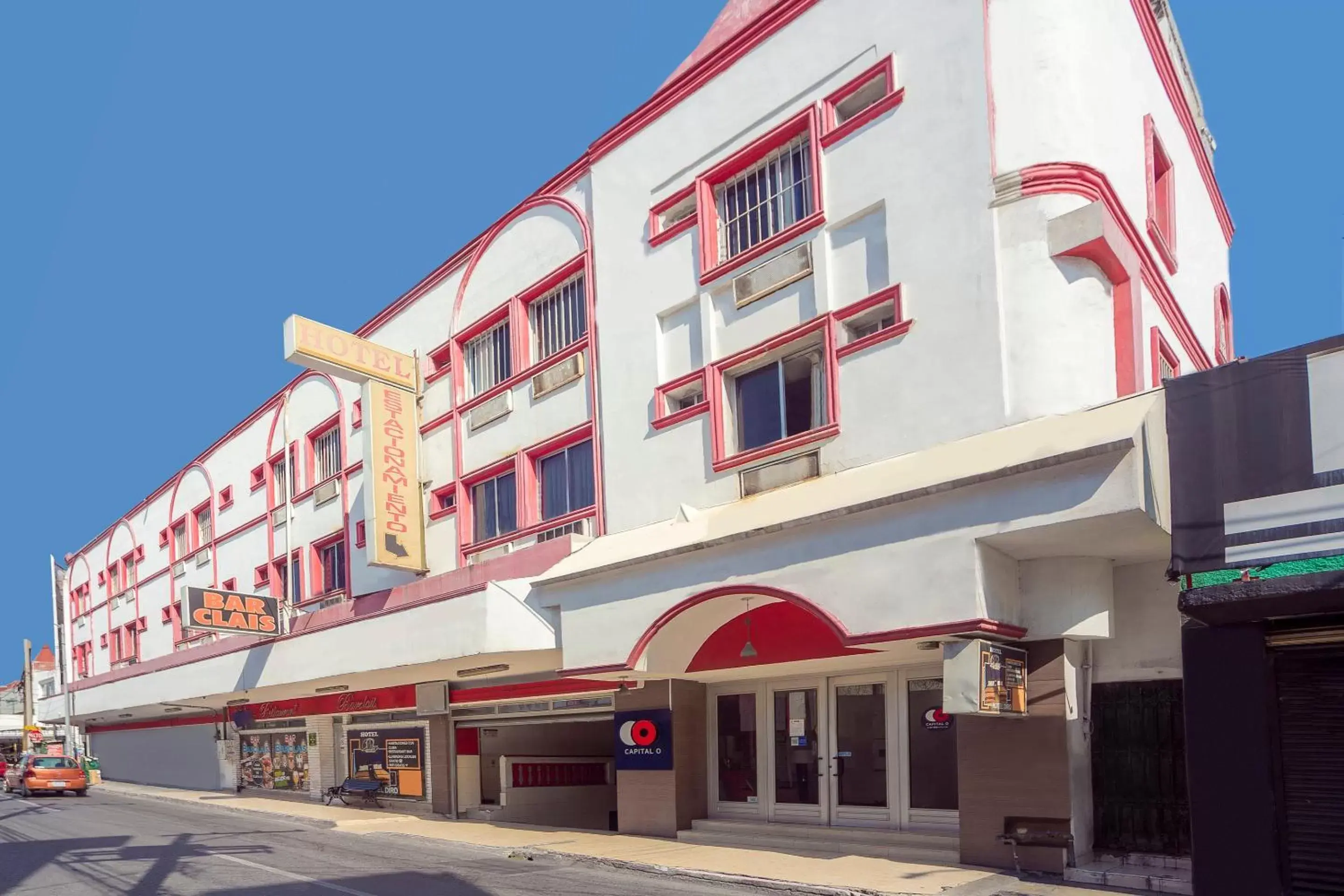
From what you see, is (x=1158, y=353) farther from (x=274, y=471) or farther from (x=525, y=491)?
(x=274, y=471)

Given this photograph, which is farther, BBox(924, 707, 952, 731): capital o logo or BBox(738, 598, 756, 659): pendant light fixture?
BBox(738, 598, 756, 659): pendant light fixture

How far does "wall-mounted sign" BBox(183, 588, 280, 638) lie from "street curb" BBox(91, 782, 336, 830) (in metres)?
3.99

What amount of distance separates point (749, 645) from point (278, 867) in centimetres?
663

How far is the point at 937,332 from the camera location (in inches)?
508

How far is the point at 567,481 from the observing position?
1911cm

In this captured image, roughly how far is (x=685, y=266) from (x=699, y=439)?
278 centimetres

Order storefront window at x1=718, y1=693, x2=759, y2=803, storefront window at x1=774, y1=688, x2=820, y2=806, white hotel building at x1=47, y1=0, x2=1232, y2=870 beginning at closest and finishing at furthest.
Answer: white hotel building at x1=47, y1=0, x2=1232, y2=870, storefront window at x1=774, y1=688, x2=820, y2=806, storefront window at x1=718, y1=693, x2=759, y2=803

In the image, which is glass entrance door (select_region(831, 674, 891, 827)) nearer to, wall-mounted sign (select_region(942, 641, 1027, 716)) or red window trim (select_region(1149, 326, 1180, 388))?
wall-mounted sign (select_region(942, 641, 1027, 716))

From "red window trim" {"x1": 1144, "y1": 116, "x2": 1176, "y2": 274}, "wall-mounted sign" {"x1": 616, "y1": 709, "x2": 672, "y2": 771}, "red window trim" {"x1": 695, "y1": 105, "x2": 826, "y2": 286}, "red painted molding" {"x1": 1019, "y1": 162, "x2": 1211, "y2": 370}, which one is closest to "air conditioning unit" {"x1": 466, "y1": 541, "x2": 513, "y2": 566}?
"wall-mounted sign" {"x1": 616, "y1": 709, "x2": 672, "y2": 771}

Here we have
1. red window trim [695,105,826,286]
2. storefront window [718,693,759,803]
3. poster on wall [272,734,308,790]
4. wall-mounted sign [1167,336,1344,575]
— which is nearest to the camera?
wall-mounted sign [1167,336,1344,575]

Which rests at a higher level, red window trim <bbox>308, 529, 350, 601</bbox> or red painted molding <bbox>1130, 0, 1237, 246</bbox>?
red painted molding <bbox>1130, 0, 1237, 246</bbox>

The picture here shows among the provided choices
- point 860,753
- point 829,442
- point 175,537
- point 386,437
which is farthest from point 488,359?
point 175,537

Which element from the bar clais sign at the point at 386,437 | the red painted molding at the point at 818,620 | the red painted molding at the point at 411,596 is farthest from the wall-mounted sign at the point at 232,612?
the red painted molding at the point at 818,620

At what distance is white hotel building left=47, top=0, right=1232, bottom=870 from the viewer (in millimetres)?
11672
